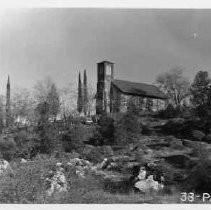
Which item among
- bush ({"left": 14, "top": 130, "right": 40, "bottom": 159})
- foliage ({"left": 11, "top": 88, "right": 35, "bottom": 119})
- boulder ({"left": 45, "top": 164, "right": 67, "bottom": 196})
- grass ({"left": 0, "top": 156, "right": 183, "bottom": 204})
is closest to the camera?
grass ({"left": 0, "top": 156, "right": 183, "bottom": 204})

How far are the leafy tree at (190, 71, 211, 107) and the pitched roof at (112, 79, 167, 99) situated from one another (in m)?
0.66

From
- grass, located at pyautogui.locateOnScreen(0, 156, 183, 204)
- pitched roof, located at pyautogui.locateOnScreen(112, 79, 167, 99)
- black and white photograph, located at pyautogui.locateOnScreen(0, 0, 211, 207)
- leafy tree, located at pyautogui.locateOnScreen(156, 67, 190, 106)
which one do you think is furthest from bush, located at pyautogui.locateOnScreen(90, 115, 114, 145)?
leafy tree, located at pyautogui.locateOnScreen(156, 67, 190, 106)

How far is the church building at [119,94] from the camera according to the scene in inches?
430

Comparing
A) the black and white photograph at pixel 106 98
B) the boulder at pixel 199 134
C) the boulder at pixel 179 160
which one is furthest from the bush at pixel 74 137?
the boulder at pixel 199 134

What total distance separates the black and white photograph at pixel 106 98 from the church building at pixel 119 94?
24 mm

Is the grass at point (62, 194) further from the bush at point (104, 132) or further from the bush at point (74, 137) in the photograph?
the bush at point (104, 132)

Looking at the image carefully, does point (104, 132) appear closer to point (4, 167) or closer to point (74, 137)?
point (74, 137)

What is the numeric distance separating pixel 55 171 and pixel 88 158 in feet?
2.68

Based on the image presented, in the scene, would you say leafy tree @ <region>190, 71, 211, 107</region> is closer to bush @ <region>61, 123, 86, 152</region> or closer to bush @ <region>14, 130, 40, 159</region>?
bush @ <region>61, 123, 86, 152</region>

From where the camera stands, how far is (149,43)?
36.1ft

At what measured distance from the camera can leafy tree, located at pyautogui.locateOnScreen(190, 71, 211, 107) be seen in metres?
10.7

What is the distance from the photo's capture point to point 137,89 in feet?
36.3
